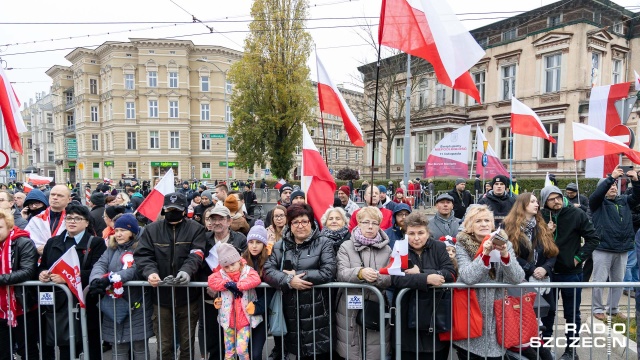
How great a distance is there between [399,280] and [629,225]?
420 cm

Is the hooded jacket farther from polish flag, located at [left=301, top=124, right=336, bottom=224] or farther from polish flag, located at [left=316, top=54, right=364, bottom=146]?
polish flag, located at [left=316, top=54, right=364, bottom=146]

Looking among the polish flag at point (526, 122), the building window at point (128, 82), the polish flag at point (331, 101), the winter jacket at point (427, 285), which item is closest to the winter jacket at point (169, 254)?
the winter jacket at point (427, 285)

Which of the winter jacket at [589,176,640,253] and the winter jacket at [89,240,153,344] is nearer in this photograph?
the winter jacket at [89,240,153,344]

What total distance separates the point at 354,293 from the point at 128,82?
167 feet

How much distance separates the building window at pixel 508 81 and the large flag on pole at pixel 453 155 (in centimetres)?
1745

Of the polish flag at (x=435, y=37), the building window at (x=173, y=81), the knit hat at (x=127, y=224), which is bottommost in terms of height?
the knit hat at (x=127, y=224)

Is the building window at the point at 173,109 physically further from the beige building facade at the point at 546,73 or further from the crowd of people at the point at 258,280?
the crowd of people at the point at 258,280

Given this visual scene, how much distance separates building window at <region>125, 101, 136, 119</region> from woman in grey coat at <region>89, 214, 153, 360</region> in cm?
4877

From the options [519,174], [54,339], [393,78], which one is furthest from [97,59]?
[54,339]

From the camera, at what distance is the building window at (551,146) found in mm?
23844

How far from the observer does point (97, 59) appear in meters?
49.6

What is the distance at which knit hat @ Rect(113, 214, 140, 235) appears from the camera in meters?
3.71

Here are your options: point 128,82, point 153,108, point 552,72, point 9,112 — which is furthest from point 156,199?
point 128,82

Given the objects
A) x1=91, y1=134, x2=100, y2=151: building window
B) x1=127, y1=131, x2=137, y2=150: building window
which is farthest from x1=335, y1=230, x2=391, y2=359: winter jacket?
x1=91, y1=134, x2=100, y2=151: building window
